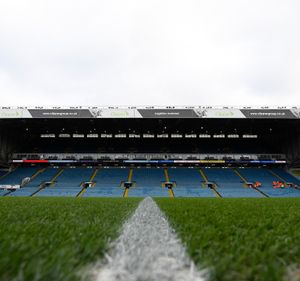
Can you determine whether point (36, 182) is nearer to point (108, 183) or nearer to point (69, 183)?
point (69, 183)

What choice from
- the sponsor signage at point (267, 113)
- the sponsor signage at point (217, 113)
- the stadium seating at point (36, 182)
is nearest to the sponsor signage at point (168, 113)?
the sponsor signage at point (217, 113)

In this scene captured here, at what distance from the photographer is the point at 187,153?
37.2 metres

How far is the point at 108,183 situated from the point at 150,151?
9.81 metres

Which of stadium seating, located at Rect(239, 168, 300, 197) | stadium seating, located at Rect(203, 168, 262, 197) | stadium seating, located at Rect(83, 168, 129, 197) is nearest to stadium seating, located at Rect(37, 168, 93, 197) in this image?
stadium seating, located at Rect(83, 168, 129, 197)

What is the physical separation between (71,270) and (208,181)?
3279 centimetres

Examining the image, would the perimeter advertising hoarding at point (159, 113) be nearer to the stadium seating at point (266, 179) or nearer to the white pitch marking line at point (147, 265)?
the stadium seating at point (266, 179)

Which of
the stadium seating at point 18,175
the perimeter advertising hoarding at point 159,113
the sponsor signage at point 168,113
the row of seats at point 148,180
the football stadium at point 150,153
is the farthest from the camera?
the stadium seating at point 18,175

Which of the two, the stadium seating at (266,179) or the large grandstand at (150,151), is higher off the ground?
the large grandstand at (150,151)

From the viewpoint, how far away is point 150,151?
38.5 m

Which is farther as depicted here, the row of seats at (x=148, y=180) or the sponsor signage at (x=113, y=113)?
the sponsor signage at (x=113, y=113)

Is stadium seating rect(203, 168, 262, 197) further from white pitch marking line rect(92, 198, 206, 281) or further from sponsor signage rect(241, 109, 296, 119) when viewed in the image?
white pitch marking line rect(92, 198, 206, 281)

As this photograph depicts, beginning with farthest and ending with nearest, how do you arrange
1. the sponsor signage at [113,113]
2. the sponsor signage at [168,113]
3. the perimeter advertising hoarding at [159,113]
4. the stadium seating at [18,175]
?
the stadium seating at [18,175], the sponsor signage at [168,113], the sponsor signage at [113,113], the perimeter advertising hoarding at [159,113]

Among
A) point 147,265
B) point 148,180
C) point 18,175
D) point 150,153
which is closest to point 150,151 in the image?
point 150,153

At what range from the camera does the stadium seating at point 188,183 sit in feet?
87.6
